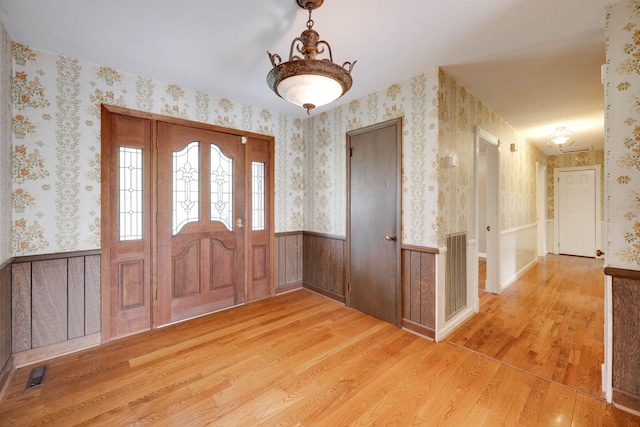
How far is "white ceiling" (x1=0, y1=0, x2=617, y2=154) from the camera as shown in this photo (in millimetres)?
1716

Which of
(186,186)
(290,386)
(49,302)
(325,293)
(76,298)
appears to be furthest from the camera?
(325,293)

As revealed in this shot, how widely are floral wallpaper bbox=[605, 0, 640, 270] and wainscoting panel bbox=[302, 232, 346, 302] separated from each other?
2.32 meters

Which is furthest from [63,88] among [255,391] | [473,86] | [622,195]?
[622,195]

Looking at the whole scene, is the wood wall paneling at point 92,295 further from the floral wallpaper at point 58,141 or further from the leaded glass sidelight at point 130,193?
the leaded glass sidelight at point 130,193

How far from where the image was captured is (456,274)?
2814 millimetres

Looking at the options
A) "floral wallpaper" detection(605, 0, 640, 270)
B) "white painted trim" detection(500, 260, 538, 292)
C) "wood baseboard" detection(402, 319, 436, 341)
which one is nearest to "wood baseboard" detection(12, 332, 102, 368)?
"wood baseboard" detection(402, 319, 436, 341)

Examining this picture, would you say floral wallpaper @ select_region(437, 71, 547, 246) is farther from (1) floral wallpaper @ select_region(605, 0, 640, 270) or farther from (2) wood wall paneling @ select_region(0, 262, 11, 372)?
(2) wood wall paneling @ select_region(0, 262, 11, 372)

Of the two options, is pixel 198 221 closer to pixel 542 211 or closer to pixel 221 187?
pixel 221 187

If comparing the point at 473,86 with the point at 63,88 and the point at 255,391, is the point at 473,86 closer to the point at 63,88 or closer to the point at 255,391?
the point at 255,391

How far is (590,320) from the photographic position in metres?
2.85

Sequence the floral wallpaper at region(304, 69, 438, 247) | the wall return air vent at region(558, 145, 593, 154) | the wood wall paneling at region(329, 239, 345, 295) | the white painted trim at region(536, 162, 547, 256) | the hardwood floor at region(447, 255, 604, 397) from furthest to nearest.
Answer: the white painted trim at region(536, 162, 547, 256)
the wall return air vent at region(558, 145, 593, 154)
the wood wall paneling at region(329, 239, 345, 295)
the floral wallpaper at region(304, 69, 438, 247)
the hardwood floor at region(447, 255, 604, 397)

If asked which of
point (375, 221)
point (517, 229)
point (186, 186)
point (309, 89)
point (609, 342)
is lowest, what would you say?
point (609, 342)

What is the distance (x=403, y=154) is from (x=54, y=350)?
3565 mm

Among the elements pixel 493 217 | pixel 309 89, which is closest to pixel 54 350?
pixel 309 89
